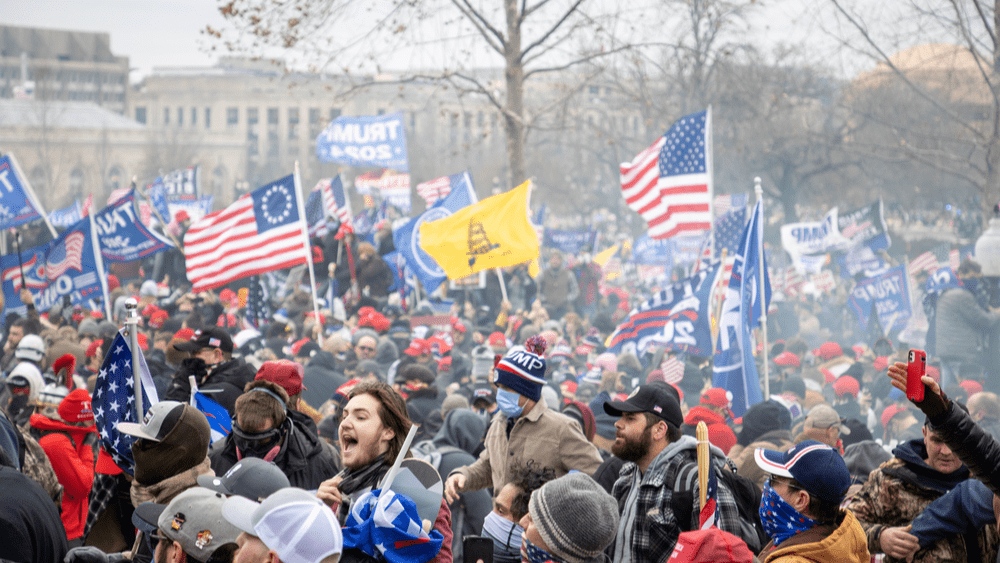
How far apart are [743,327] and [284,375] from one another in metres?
5.11

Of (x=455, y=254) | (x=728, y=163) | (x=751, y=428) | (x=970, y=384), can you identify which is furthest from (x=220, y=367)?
(x=728, y=163)

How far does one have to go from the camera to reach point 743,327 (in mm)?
9070

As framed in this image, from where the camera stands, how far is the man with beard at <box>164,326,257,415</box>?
6172 mm

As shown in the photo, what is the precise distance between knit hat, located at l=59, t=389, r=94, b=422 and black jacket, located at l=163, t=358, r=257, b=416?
66 cm

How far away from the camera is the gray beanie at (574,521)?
3.36m

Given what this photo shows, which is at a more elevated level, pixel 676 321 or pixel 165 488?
pixel 165 488

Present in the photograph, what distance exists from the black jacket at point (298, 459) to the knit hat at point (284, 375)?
60 cm

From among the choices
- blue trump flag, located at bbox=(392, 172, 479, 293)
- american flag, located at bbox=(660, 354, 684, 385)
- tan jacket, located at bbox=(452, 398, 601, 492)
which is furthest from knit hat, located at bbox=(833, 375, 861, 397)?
tan jacket, located at bbox=(452, 398, 601, 492)

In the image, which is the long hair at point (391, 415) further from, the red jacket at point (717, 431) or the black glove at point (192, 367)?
the red jacket at point (717, 431)

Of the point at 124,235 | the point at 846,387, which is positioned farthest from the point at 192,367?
the point at 124,235

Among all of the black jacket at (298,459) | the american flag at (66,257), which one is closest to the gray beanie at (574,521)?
the black jacket at (298,459)

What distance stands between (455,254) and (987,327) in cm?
645

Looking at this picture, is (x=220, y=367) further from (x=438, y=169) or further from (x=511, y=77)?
(x=438, y=169)

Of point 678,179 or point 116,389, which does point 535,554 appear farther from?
point 678,179
